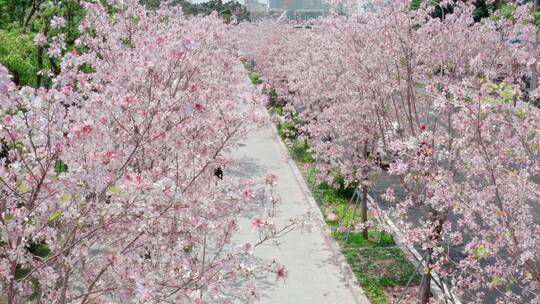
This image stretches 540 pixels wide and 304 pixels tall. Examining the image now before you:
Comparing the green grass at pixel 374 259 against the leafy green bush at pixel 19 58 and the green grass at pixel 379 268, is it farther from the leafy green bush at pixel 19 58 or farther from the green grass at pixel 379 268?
the leafy green bush at pixel 19 58

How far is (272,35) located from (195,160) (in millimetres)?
27159

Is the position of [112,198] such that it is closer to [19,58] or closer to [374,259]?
[374,259]

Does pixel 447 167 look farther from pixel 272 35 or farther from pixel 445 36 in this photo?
pixel 272 35

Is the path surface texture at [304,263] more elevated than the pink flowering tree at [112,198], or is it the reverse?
the pink flowering tree at [112,198]

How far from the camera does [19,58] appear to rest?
12297mm

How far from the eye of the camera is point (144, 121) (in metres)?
4.67

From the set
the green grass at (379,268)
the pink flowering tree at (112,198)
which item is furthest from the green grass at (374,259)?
the pink flowering tree at (112,198)

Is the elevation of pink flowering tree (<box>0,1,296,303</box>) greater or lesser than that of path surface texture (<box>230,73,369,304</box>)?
greater

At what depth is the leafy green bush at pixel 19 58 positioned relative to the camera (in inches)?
478

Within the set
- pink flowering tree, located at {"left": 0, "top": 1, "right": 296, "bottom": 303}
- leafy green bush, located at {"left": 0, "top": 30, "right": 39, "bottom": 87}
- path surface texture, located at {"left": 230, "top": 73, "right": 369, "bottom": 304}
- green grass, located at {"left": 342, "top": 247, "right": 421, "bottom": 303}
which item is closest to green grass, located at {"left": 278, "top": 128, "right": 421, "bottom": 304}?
green grass, located at {"left": 342, "top": 247, "right": 421, "bottom": 303}

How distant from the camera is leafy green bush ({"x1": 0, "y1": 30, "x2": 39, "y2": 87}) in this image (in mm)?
12133

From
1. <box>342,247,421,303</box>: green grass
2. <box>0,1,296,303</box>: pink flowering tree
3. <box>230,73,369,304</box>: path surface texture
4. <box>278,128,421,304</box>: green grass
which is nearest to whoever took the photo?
<box>0,1,296,303</box>: pink flowering tree

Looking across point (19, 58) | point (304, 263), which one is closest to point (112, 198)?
point (304, 263)

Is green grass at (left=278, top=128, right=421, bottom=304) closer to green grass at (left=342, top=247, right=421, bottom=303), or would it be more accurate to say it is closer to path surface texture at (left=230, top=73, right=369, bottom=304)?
green grass at (left=342, top=247, right=421, bottom=303)
